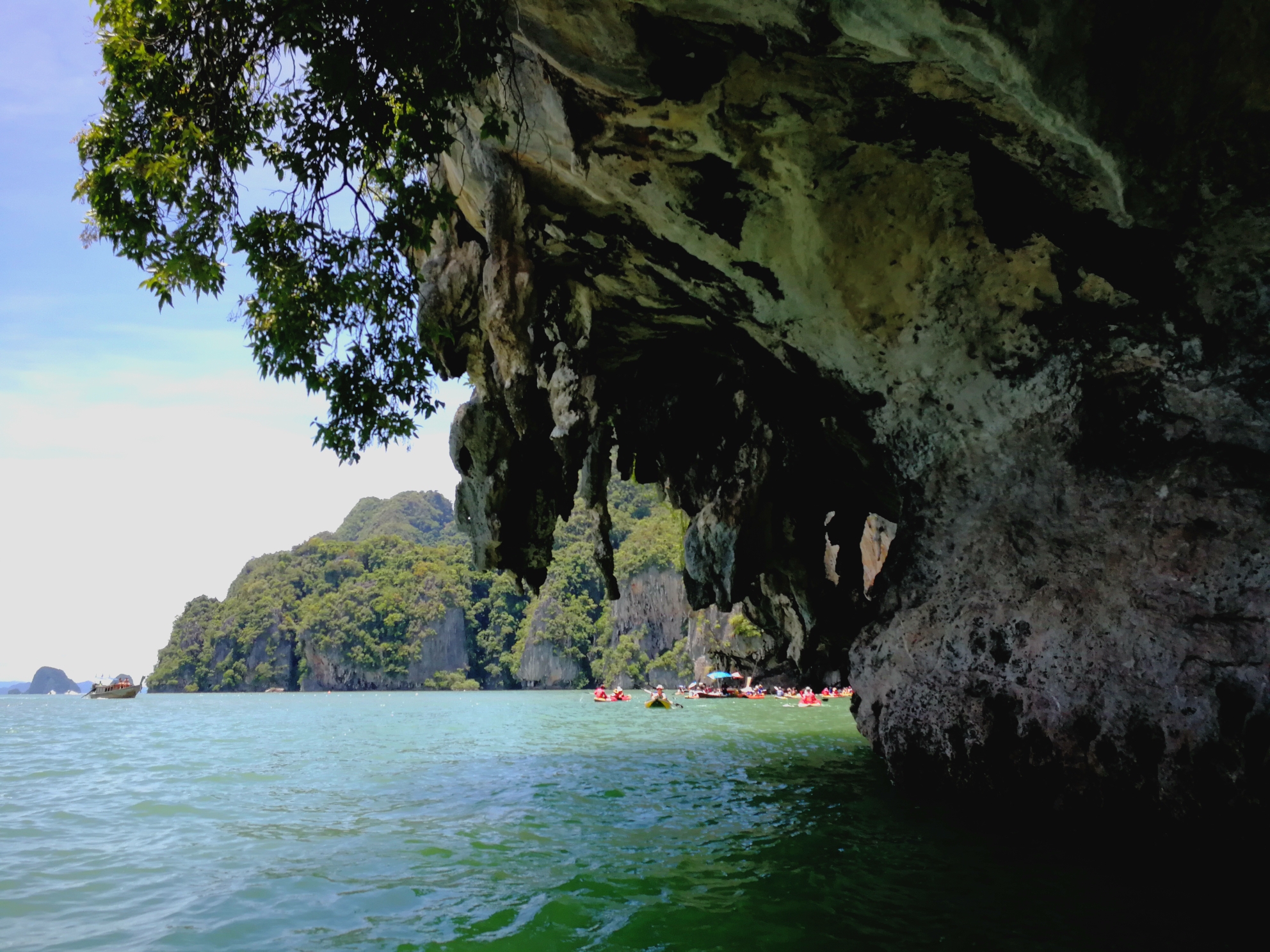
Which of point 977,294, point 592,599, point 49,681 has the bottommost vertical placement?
point 49,681

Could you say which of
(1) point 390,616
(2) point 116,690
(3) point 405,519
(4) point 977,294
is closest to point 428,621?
(1) point 390,616

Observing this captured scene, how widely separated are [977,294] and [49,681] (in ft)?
755

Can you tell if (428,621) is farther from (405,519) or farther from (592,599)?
(405,519)

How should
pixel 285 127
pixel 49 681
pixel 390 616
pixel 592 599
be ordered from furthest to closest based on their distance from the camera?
pixel 49 681, pixel 390 616, pixel 592 599, pixel 285 127

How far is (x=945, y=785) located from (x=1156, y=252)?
4.61m

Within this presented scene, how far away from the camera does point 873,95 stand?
6082 millimetres

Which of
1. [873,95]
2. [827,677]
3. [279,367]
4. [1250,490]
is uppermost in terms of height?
[873,95]

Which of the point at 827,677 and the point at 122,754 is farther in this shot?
the point at 827,677

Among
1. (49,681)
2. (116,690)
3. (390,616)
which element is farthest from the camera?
(49,681)

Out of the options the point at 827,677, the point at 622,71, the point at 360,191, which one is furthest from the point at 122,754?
the point at 827,677

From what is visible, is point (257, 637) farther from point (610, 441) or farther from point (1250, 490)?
point (1250, 490)

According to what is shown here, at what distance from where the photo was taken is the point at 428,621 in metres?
95.1

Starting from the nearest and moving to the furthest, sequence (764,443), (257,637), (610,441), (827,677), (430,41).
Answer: (430,41) → (764,443) → (610,441) → (827,677) → (257,637)

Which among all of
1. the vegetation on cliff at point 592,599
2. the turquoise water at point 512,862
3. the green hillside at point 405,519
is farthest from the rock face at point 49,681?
the turquoise water at point 512,862
